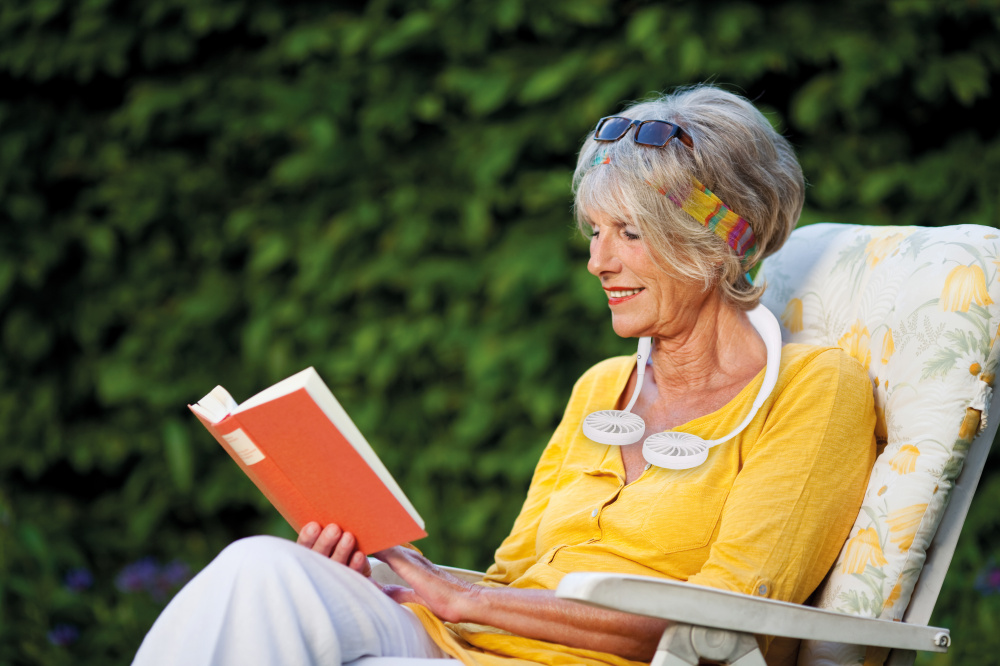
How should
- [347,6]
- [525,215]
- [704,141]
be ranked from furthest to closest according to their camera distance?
[347,6]
[525,215]
[704,141]

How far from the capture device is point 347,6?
12.5 feet

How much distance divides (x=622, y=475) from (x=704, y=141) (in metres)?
0.69

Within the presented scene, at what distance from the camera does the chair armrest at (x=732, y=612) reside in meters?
1.33

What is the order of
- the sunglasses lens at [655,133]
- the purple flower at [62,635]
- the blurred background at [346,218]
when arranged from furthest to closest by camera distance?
1. the purple flower at [62,635]
2. the blurred background at [346,218]
3. the sunglasses lens at [655,133]

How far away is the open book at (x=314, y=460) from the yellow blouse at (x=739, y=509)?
0.82 feet

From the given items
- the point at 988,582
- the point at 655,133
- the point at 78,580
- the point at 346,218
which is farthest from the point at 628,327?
the point at 78,580

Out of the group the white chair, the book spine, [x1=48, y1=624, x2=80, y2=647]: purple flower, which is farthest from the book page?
[x1=48, y1=624, x2=80, y2=647]: purple flower

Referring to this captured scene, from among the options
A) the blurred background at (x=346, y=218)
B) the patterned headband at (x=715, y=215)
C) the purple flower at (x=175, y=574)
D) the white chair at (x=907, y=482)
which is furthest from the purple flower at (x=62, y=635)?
the patterned headband at (x=715, y=215)

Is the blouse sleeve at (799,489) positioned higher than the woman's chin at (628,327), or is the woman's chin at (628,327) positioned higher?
the woman's chin at (628,327)

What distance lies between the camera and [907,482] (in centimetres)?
166

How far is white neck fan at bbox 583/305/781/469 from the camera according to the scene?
1737mm

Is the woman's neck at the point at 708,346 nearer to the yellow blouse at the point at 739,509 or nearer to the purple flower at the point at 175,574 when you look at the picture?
the yellow blouse at the point at 739,509

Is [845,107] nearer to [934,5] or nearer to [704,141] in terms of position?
[934,5]

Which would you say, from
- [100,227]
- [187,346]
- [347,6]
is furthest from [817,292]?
[100,227]
